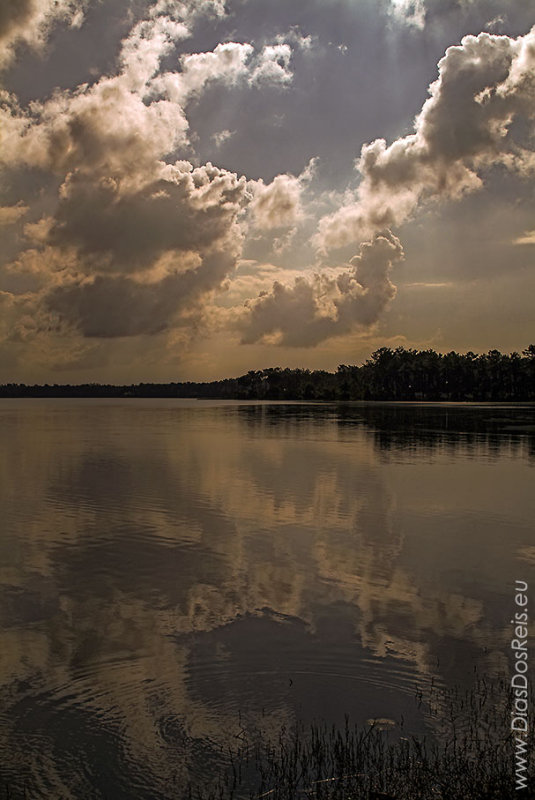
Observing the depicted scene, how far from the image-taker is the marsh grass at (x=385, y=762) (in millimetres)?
8477

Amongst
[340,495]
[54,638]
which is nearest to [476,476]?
[340,495]

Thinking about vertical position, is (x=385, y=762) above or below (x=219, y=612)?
above

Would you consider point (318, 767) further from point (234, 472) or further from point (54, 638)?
point (234, 472)

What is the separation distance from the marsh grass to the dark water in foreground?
415mm

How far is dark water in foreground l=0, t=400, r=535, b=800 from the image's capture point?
1025cm

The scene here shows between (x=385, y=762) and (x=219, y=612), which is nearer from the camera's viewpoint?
(x=385, y=762)

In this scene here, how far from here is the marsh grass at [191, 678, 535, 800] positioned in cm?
848

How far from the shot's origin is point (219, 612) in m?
16.1

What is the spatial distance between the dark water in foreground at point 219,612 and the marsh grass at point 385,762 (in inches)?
16.4

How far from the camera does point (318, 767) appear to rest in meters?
9.18

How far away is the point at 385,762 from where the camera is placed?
9.27 metres

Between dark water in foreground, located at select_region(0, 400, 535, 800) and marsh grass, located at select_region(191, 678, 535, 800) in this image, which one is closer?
marsh grass, located at select_region(191, 678, 535, 800)

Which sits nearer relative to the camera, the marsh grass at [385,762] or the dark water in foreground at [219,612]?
the marsh grass at [385,762]

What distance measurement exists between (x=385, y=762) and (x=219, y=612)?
292 inches
